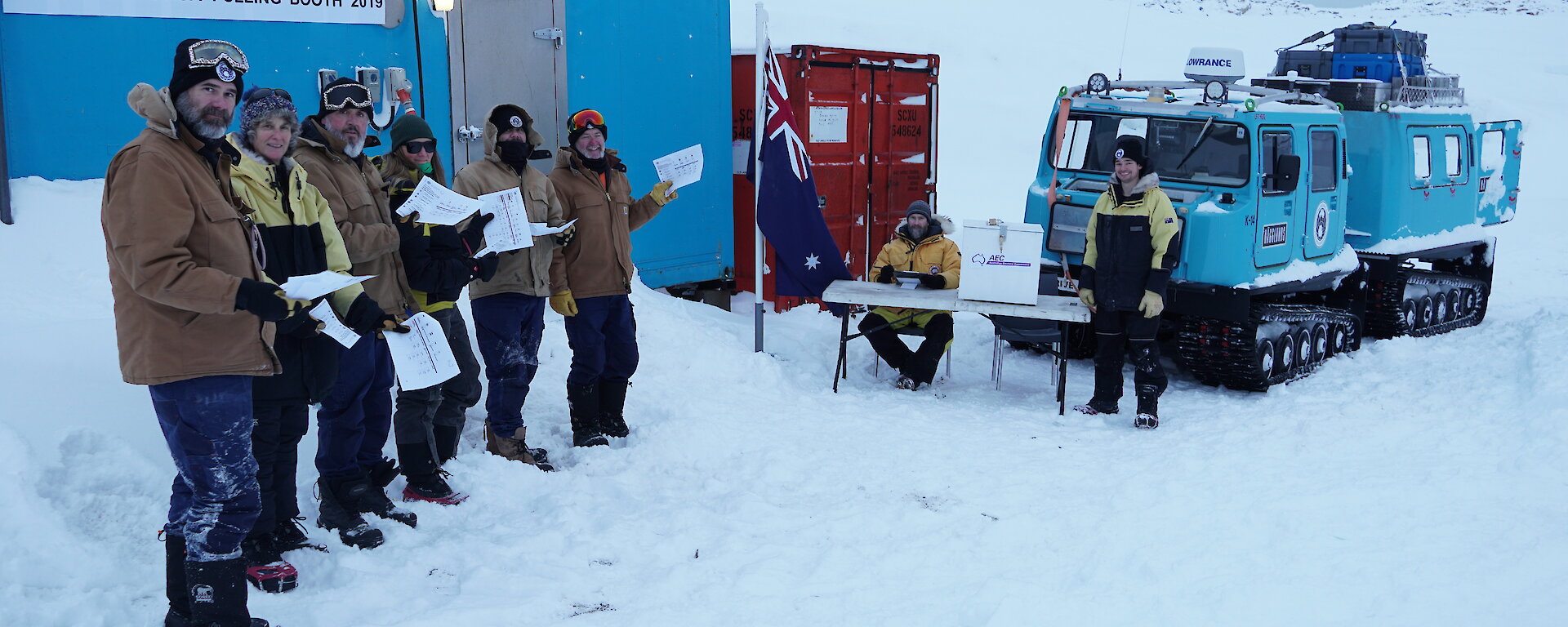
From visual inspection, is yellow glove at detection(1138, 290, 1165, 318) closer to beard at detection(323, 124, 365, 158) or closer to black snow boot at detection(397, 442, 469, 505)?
black snow boot at detection(397, 442, 469, 505)

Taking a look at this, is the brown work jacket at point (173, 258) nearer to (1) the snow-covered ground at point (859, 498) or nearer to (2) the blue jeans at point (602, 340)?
(1) the snow-covered ground at point (859, 498)

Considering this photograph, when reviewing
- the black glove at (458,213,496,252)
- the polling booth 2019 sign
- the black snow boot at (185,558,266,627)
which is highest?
the polling booth 2019 sign

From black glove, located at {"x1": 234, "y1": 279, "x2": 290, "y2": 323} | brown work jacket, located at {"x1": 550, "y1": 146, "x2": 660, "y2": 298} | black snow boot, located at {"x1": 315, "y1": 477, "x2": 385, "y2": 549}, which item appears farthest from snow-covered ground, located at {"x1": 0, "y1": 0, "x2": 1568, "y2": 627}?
black glove, located at {"x1": 234, "y1": 279, "x2": 290, "y2": 323}

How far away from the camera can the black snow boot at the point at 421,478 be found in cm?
470

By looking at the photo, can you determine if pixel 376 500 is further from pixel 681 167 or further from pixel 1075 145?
pixel 1075 145

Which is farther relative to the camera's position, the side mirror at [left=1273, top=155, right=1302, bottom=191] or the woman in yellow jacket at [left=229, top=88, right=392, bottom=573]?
the side mirror at [left=1273, top=155, right=1302, bottom=191]

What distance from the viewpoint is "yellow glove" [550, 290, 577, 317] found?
18.0 ft

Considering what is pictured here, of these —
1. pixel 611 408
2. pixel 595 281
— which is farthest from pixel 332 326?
pixel 611 408

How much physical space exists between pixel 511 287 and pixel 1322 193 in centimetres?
595

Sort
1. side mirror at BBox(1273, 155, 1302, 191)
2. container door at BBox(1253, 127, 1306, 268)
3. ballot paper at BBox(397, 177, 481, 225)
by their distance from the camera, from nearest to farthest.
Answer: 1. ballot paper at BBox(397, 177, 481, 225)
2. side mirror at BBox(1273, 155, 1302, 191)
3. container door at BBox(1253, 127, 1306, 268)

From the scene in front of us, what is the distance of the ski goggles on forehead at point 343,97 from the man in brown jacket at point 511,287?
0.75m

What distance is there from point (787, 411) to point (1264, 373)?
3.26 metres

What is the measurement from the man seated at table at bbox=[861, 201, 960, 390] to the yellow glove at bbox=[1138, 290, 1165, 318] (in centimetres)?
129

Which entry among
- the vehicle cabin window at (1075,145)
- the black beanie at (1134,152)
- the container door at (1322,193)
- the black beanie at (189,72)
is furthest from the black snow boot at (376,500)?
the container door at (1322,193)
